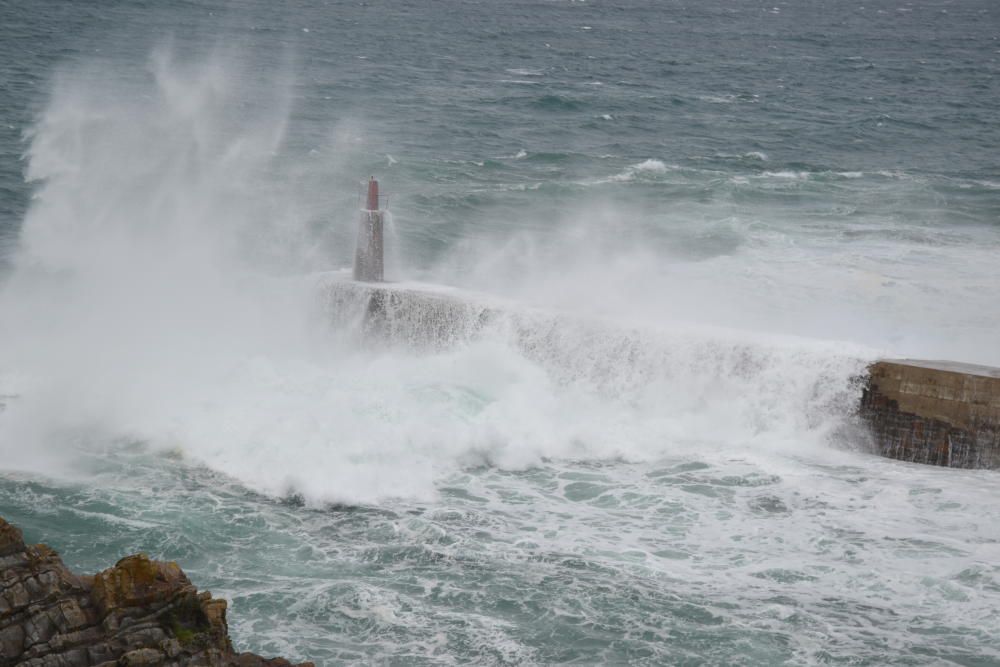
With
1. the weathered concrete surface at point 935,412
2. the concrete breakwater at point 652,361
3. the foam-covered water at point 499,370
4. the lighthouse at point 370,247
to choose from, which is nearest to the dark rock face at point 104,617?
the foam-covered water at point 499,370

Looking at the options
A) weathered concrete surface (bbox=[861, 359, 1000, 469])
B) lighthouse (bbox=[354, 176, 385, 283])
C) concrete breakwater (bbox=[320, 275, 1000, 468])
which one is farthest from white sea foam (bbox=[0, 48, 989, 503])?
lighthouse (bbox=[354, 176, 385, 283])

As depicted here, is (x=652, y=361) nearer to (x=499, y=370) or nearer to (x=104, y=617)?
(x=499, y=370)

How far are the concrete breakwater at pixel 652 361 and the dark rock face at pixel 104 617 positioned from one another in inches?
434

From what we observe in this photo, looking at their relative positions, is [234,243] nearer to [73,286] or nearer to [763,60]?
[73,286]

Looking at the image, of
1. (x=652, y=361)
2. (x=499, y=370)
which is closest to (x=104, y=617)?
(x=499, y=370)

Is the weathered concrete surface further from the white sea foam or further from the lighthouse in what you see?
the lighthouse

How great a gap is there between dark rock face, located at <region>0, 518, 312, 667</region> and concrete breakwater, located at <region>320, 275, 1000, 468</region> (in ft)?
36.1

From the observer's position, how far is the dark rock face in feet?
32.7

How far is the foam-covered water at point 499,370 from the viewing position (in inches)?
553

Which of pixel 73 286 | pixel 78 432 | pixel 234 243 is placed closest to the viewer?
pixel 78 432

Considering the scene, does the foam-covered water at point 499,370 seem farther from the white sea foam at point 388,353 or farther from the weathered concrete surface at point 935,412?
the weathered concrete surface at point 935,412

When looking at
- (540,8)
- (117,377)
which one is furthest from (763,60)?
(117,377)

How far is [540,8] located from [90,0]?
115ft

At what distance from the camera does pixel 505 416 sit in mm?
19484
